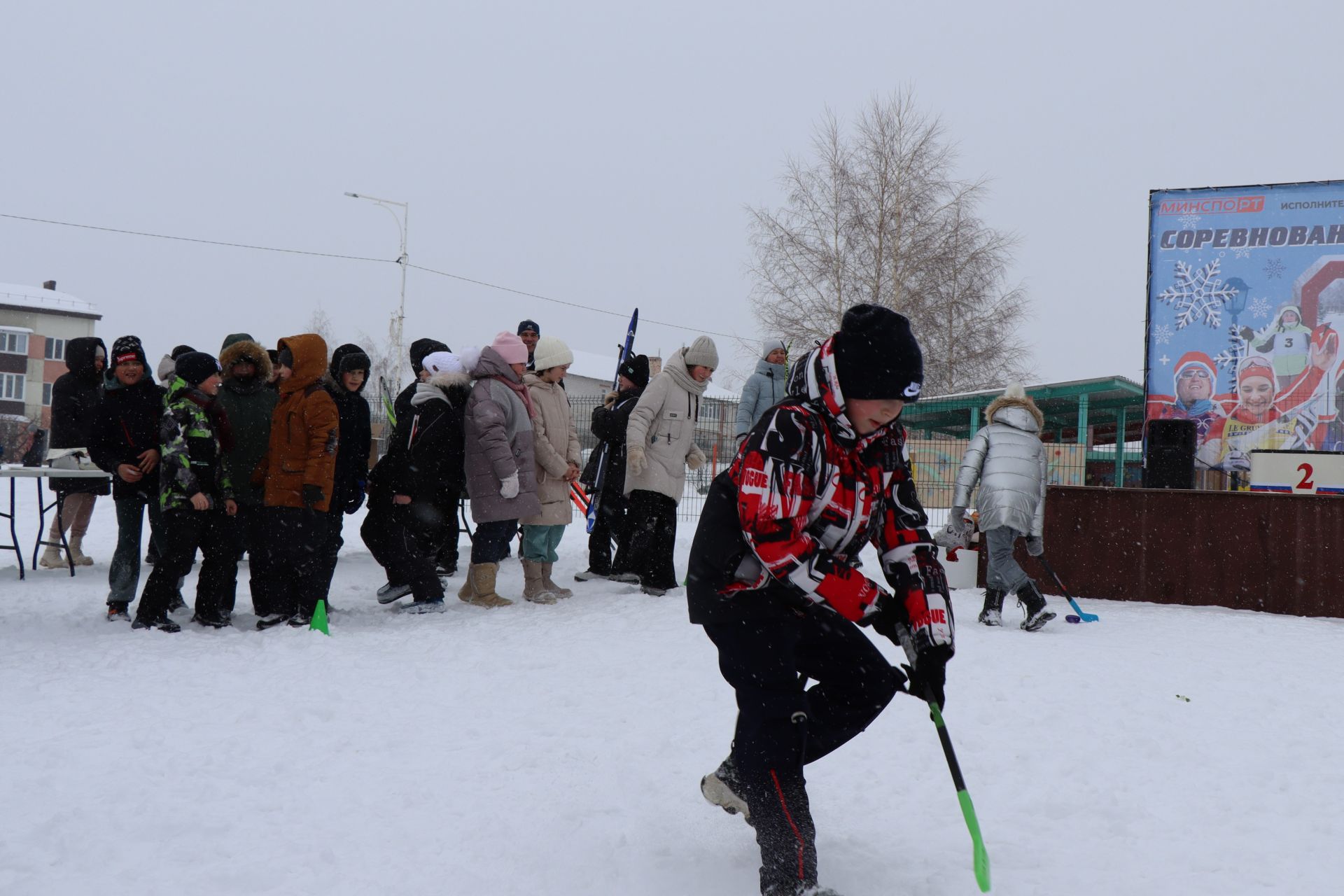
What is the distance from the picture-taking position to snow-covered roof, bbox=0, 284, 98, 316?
64.6 m

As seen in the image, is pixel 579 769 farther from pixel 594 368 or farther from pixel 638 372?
pixel 594 368

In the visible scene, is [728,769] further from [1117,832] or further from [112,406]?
[112,406]

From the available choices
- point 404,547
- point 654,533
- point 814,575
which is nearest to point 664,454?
point 654,533

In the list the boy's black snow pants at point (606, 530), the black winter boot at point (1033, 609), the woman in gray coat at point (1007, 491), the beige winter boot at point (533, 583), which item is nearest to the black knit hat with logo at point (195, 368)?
the beige winter boot at point (533, 583)

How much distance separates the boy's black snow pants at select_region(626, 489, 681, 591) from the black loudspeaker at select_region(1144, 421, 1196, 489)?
15.8 ft

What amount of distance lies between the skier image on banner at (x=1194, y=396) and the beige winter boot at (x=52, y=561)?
11.0 m

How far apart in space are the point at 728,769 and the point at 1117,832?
1303mm

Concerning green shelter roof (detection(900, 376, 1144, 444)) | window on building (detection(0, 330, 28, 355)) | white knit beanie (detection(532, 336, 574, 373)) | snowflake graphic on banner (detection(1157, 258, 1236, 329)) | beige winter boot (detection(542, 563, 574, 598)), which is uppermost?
window on building (detection(0, 330, 28, 355))

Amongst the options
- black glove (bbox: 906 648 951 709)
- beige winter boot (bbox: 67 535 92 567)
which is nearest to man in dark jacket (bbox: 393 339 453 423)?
beige winter boot (bbox: 67 535 92 567)

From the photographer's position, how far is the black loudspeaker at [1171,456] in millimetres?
9758

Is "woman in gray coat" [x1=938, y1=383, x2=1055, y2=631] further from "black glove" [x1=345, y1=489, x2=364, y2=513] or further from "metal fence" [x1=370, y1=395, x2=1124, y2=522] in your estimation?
"metal fence" [x1=370, y1=395, x2=1124, y2=522]

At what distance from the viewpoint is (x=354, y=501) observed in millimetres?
7293

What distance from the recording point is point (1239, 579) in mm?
8570

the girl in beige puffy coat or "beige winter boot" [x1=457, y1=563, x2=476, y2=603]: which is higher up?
the girl in beige puffy coat
